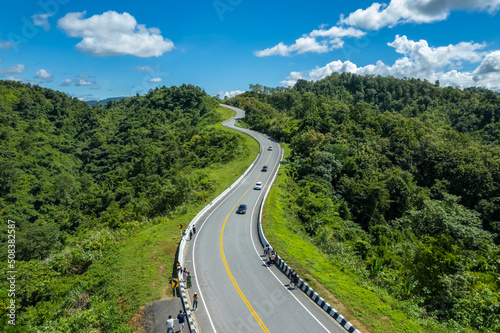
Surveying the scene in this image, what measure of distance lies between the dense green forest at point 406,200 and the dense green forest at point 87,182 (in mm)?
17761

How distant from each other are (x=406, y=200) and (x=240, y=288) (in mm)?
40404

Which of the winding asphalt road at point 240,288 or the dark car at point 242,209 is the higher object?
the dark car at point 242,209

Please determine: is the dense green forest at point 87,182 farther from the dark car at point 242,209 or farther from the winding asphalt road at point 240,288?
the dark car at point 242,209

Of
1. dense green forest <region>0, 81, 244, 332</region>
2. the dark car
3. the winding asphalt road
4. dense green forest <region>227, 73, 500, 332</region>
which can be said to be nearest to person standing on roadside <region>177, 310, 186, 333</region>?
the winding asphalt road

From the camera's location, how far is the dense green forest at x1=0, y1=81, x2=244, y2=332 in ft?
68.0

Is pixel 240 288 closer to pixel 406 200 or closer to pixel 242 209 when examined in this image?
pixel 242 209

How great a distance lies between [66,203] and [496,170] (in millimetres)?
95582

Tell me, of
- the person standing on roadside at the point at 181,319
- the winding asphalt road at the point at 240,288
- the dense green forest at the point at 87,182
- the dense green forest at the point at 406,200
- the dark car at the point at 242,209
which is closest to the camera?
the person standing on roadside at the point at 181,319

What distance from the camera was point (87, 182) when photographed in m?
80.1

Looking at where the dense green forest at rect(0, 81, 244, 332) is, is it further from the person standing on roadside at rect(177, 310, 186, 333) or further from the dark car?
the dark car

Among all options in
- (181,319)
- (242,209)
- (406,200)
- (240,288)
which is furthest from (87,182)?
(406,200)

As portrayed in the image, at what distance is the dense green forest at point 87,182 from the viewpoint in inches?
816

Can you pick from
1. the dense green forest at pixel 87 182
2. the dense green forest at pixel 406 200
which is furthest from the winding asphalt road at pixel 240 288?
the dense green forest at pixel 406 200

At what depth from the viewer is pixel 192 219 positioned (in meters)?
32.4
